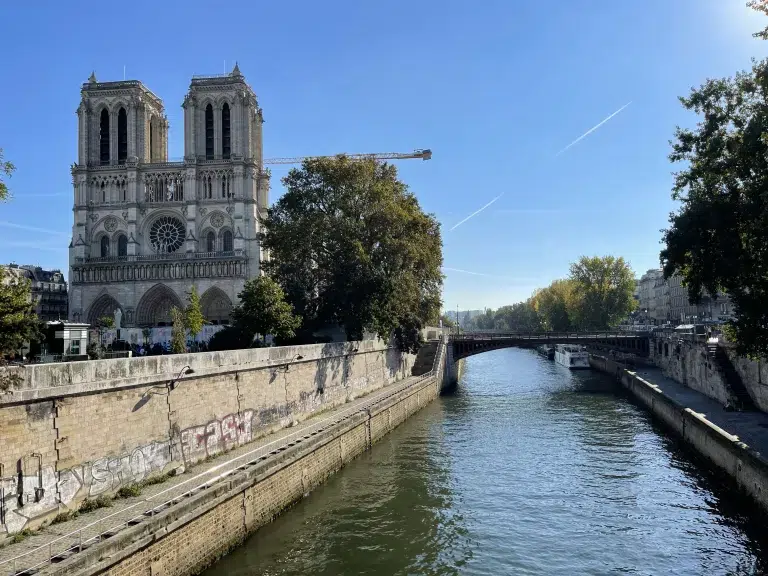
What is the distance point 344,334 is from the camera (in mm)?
50312

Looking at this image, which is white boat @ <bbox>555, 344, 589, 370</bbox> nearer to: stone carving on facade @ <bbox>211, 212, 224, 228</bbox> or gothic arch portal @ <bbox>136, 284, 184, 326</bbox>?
stone carving on facade @ <bbox>211, 212, 224, 228</bbox>

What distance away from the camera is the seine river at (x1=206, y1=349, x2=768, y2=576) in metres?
16.7

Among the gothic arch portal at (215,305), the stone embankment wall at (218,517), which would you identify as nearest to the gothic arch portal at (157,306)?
the gothic arch portal at (215,305)

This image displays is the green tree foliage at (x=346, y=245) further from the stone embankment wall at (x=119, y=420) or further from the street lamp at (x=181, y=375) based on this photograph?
the street lamp at (x=181, y=375)

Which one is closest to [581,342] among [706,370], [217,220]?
[706,370]

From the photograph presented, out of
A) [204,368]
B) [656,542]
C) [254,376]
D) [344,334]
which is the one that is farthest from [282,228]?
[656,542]

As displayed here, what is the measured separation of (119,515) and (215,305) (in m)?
61.0

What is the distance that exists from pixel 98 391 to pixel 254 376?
9.60 meters

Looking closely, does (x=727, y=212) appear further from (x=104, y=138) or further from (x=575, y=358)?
(x=104, y=138)

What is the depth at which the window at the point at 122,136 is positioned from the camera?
77.1 metres

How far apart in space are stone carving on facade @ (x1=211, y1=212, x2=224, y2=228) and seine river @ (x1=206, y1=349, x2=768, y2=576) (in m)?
47.7

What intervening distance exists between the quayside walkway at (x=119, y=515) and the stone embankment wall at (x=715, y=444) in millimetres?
14015

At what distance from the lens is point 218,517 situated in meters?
16.3

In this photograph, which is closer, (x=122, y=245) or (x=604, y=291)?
(x=122, y=245)
